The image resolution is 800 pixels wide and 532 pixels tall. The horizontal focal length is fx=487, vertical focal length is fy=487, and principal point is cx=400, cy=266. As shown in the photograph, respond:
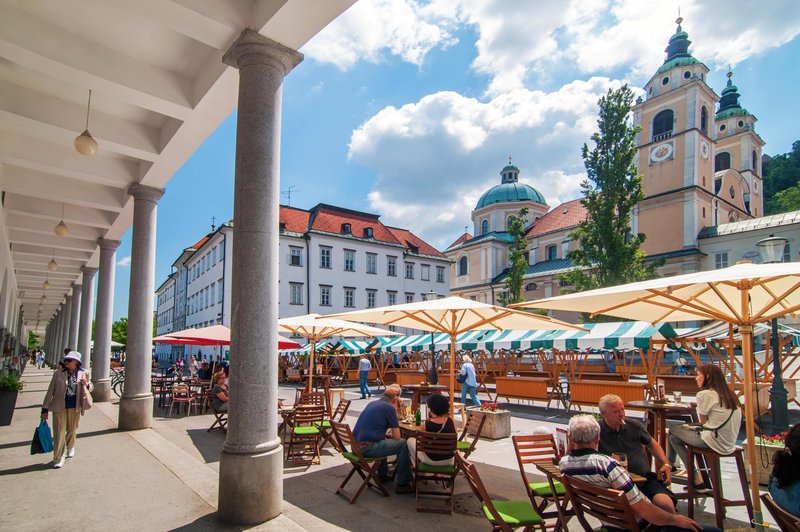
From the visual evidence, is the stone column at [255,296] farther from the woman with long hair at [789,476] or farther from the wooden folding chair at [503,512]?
the woman with long hair at [789,476]

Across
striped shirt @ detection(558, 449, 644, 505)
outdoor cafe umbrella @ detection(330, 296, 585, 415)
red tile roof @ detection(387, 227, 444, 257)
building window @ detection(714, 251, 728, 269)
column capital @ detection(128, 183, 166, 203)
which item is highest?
red tile roof @ detection(387, 227, 444, 257)

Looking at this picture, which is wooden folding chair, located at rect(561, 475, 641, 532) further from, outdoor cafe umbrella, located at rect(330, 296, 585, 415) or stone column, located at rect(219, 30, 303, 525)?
outdoor cafe umbrella, located at rect(330, 296, 585, 415)

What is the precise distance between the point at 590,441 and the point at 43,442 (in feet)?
25.0

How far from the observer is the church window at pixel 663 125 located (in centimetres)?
4547

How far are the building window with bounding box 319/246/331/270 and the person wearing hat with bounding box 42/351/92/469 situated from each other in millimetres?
33592

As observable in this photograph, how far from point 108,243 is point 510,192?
192 feet

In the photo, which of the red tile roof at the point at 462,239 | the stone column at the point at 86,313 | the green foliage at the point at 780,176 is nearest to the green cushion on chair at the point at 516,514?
the stone column at the point at 86,313

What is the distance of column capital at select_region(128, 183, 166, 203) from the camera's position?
34.5 feet

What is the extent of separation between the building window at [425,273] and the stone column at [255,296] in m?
43.6

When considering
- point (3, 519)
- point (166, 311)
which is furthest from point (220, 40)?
point (166, 311)

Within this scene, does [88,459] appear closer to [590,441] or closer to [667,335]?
[590,441]

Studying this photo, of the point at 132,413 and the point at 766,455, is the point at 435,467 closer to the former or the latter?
the point at 766,455

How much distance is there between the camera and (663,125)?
46094 millimetres

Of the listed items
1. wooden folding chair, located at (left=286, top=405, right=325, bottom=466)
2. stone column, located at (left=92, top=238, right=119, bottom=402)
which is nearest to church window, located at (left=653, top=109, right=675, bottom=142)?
stone column, located at (left=92, top=238, right=119, bottom=402)
